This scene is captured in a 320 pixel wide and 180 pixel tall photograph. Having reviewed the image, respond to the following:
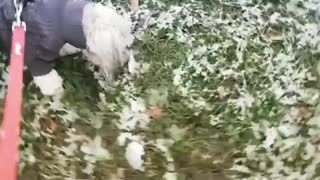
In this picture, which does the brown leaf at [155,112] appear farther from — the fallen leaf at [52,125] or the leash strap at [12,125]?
the leash strap at [12,125]

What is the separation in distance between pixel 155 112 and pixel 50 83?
20cm

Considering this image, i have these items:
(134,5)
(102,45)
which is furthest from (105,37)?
(134,5)

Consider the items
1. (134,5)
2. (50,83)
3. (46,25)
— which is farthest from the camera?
(134,5)

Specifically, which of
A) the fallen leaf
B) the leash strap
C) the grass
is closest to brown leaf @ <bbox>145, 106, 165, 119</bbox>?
the grass

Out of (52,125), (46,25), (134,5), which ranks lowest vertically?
(52,125)

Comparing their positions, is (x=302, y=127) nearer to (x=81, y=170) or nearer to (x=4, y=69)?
(x=81, y=170)

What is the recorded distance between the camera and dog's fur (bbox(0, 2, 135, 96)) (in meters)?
1.20

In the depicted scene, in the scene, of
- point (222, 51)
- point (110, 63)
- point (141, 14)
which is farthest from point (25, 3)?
point (222, 51)

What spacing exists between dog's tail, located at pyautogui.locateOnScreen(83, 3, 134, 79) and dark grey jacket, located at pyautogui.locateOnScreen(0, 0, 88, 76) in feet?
0.05

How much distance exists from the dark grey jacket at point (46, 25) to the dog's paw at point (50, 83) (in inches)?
2.4

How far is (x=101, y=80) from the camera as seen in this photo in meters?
1.31

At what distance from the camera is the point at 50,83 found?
1289 millimetres

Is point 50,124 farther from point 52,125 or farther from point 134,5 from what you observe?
point 134,5

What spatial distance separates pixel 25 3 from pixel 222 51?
40 cm
